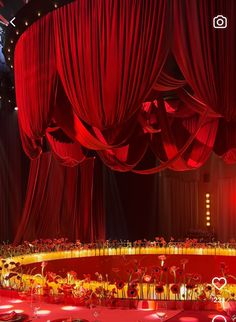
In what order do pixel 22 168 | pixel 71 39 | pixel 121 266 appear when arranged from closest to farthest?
pixel 71 39 < pixel 121 266 < pixel 22 168

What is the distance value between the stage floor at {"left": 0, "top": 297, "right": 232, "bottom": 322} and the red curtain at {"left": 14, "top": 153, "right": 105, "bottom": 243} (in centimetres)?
314

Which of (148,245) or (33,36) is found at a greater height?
(33,36)

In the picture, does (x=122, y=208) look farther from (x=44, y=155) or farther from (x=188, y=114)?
(x=188, y=114)

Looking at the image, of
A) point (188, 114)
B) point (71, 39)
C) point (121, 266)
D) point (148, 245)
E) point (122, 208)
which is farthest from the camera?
point (122, 208)

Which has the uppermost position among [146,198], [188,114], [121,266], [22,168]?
[188,114]

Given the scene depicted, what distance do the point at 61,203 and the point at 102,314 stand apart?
4076 millimetres

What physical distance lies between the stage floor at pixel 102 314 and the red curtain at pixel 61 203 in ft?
10.3

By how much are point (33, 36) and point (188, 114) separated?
8.92 ft

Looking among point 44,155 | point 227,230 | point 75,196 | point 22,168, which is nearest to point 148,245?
point 75,196

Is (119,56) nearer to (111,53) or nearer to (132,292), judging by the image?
(111,53)

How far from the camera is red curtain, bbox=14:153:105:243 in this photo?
21.4 feet

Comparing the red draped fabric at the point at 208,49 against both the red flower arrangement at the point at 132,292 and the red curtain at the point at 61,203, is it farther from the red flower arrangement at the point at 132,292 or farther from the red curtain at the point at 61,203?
the red curtain at the point at 61,203

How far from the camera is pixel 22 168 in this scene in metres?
7.97

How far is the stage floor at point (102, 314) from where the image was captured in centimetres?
299
